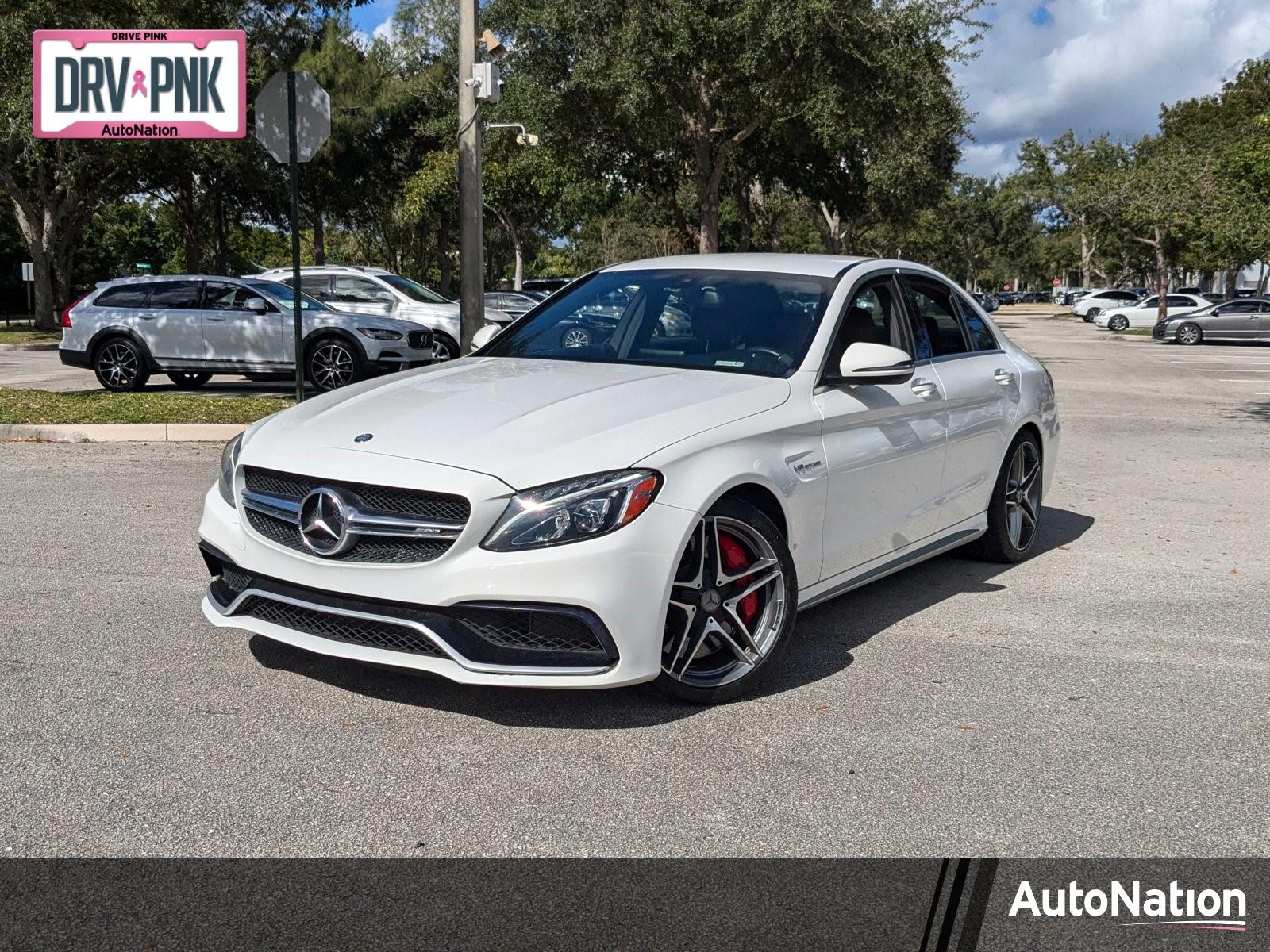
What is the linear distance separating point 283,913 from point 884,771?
73.1 inches

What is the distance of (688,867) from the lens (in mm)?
3332

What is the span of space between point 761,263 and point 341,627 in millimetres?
2715

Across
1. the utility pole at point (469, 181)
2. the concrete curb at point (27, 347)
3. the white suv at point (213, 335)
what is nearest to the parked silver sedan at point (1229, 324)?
the utility pole at point (469, 181)

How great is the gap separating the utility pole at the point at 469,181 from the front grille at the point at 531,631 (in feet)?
39.9

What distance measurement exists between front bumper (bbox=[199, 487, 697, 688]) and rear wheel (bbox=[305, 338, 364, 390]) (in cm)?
1268

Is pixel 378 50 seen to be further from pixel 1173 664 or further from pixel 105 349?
pixel 1173 664

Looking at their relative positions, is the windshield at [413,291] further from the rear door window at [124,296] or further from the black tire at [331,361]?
the rear door window at [124,296]

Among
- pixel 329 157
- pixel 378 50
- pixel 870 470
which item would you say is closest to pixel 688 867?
pixel 870 470

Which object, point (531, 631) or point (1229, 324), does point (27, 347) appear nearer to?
point (531, 631)

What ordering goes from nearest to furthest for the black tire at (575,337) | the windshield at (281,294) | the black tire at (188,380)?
the black tire at (575,337)
the windshield at (281,294)
the black tire at (188,380)

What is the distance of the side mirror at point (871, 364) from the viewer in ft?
16.9

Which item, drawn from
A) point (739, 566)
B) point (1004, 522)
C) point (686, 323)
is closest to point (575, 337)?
point (686, 323)

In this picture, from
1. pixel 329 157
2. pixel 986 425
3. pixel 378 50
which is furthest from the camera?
pixel 378 50

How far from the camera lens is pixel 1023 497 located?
705 cm
